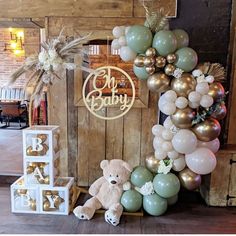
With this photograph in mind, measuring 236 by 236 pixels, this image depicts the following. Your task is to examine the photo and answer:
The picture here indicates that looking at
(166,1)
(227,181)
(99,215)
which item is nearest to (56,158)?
(99,215)

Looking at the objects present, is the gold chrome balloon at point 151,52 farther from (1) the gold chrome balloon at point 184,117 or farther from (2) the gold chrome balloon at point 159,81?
(1) the gold chrome balloon at point 184,117

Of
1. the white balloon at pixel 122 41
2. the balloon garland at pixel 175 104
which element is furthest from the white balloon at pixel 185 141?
the white balloon at pixel 122 41

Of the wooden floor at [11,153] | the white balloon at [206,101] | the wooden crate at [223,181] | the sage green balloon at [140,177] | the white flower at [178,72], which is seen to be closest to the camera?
the white balloon at [206,101]

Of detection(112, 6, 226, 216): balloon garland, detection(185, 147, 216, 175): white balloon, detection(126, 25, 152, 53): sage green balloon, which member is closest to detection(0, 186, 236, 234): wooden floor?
detection(112, 6, 226, 216): balloon garland

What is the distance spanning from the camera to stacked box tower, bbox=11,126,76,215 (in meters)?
2.63

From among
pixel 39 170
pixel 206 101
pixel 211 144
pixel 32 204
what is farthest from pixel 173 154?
pixel 32 204

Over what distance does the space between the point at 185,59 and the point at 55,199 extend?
5.91ft

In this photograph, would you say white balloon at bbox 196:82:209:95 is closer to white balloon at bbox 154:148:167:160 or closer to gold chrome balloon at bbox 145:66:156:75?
gold chrome balloon at bbox 145:66:156:75

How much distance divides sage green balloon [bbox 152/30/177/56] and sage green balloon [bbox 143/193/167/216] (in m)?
1.35

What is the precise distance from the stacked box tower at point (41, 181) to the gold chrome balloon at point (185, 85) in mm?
1238

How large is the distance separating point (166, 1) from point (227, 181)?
2.01 m

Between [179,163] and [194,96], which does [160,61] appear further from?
[179,163]

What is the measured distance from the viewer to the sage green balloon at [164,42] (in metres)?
2.40

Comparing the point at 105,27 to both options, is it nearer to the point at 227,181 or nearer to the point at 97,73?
the point at 97,73
